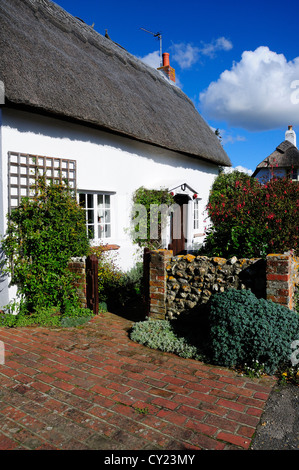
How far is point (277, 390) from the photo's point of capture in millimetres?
3305

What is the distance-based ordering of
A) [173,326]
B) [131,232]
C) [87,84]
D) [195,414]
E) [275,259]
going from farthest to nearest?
1. [131,232]
2. [87,84]
3. [173,326]
4. [275,259]
5. [195,414]

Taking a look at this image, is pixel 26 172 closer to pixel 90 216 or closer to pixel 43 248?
pixel 43 248

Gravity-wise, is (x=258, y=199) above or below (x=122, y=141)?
below

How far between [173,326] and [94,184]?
150 inches

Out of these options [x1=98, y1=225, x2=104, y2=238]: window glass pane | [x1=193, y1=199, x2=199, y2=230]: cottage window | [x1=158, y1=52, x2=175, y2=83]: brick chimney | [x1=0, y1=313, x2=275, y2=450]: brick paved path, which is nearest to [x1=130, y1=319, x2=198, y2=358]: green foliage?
[x1=0, y1=313, x2=275, y2=450]: brick paved path

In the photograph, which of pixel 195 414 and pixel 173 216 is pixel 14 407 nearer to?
pixel 195 414

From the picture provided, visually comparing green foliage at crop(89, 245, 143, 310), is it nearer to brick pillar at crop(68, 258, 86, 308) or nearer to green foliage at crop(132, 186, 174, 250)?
brick pillar at crop(68, 258, 86, 308)

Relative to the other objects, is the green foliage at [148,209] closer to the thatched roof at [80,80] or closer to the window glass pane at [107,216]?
the window glass pane at [107,216]

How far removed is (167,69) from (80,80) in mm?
9088

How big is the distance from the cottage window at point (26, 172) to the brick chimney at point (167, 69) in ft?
34.1

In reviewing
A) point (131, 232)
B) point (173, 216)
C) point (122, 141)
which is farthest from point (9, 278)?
point (173, 216)

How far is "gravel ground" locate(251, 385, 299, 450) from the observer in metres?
2.52
